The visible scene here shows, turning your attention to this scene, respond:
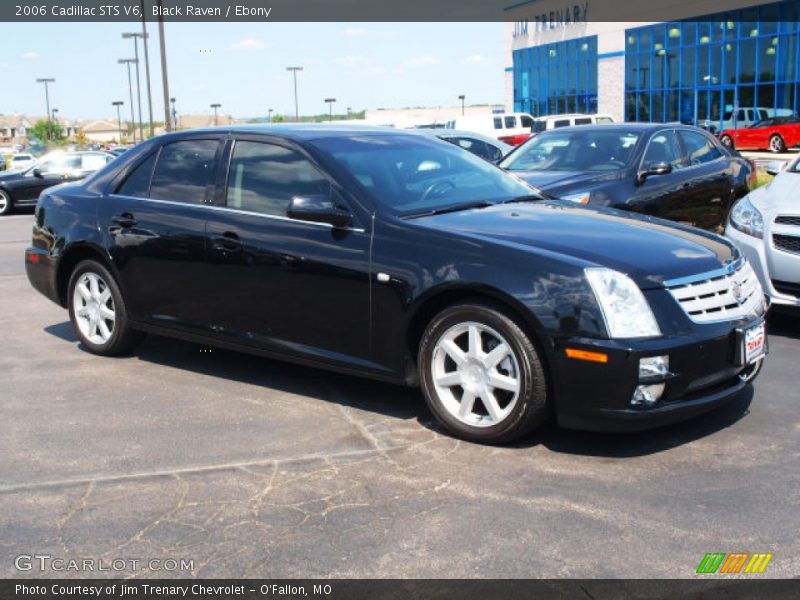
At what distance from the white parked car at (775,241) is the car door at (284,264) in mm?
3228

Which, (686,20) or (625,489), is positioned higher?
(686,20)

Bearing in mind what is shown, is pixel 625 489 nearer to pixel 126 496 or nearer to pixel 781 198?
pixel 126 496

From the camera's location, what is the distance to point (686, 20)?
147 feet

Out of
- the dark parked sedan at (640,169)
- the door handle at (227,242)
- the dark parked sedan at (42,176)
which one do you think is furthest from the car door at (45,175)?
the door handle at (227,242)

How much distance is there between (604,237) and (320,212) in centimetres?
148

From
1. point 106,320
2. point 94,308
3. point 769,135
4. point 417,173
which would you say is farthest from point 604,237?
point 769,135

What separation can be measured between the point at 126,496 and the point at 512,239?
2.14 metres

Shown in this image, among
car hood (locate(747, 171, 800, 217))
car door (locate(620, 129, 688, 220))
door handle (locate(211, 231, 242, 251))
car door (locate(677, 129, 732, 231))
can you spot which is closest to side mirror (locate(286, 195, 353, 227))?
door handle (locate(211, 231, 242, 251))

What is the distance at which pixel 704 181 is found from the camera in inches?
380

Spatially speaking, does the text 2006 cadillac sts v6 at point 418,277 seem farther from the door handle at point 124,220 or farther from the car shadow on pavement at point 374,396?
the car shadow on pavement at point 374,396

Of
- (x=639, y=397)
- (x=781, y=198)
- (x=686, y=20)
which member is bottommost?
(x=639, y=397)

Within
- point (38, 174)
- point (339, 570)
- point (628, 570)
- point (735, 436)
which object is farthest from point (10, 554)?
point (38, 174)

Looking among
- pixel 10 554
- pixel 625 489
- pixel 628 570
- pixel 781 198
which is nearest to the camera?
pixel 628 570

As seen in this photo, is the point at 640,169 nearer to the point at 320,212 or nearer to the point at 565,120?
the point at 320,212
